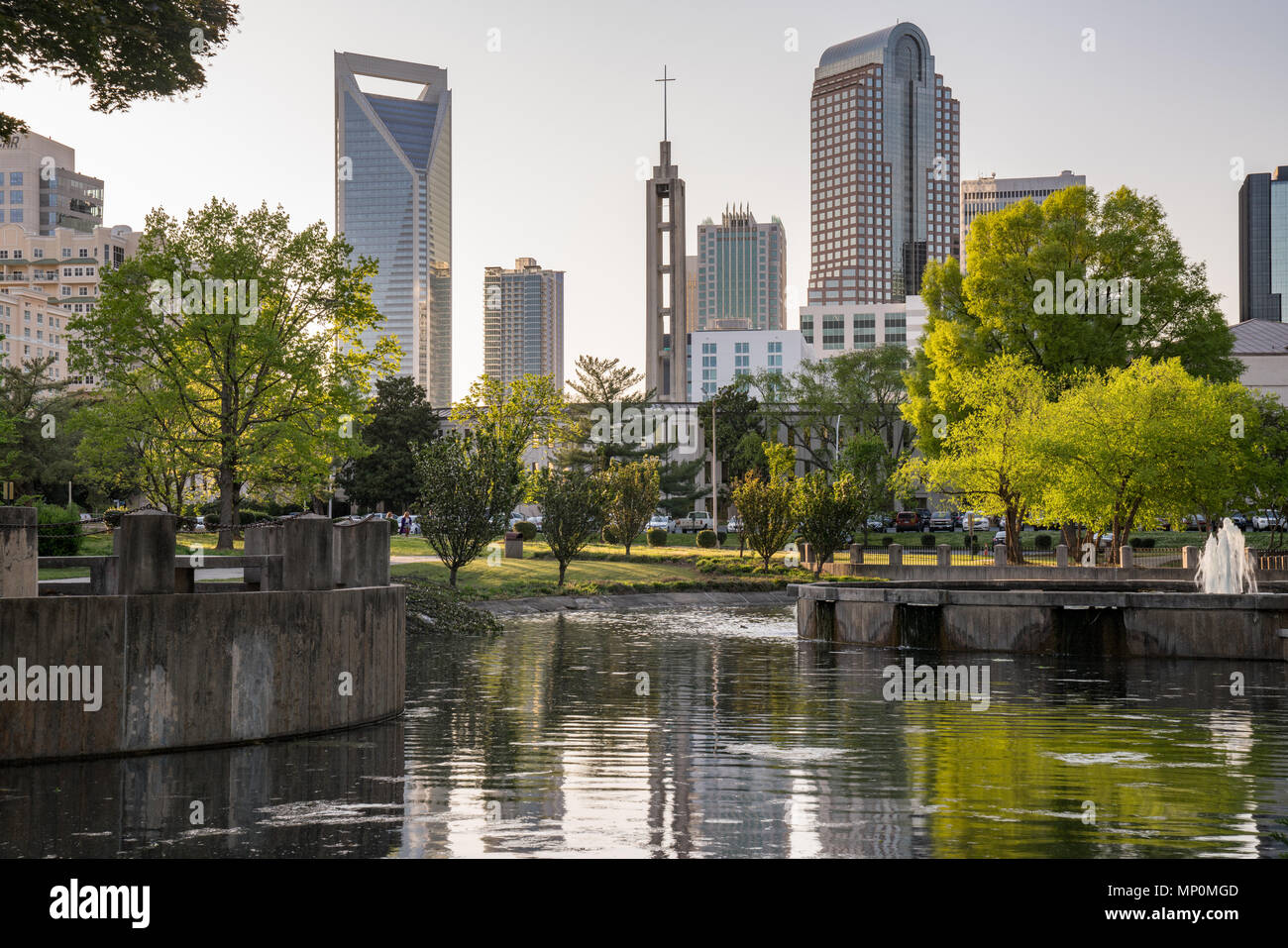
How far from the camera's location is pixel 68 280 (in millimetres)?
181375

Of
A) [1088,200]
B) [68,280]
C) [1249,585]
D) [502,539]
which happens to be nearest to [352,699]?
[1249,585]

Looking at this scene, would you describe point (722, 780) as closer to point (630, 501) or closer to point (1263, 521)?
point (630, 501)

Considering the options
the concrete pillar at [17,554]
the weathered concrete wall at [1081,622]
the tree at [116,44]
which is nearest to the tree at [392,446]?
the tree at [116,44]

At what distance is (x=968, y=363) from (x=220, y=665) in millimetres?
43266

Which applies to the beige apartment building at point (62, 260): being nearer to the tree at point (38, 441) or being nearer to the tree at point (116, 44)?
the tree at point (38, 441)

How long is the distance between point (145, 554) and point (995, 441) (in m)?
38.4

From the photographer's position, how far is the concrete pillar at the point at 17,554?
11.5m

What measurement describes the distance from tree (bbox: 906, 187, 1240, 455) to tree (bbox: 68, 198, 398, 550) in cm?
2495

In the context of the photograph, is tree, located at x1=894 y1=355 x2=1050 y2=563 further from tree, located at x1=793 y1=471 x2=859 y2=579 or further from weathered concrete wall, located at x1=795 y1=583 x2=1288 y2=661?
weathered concrete wall, located at x1=795 y1=583 x2=1288 y2=661

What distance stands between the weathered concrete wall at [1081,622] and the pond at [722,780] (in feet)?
11.7

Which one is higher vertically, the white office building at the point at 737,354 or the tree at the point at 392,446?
the white office building at the point at 737,354

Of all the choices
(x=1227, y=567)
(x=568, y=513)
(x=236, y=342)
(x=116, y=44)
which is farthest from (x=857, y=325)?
(x=116, y=44)

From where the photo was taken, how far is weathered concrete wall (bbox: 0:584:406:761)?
36.4 feet
